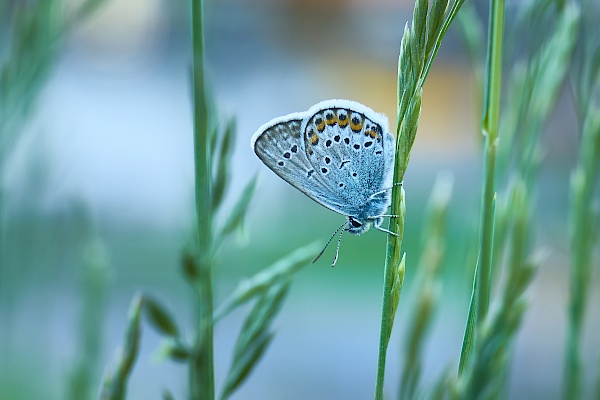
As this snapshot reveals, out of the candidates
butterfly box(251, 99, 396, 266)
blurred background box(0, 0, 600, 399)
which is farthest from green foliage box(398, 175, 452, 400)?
blurred background box(0, 0, 600, 399)

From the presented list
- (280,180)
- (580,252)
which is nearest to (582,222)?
(580,252)

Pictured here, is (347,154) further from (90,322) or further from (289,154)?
(90,322)

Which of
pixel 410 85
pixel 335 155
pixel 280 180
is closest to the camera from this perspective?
pixel 410 85

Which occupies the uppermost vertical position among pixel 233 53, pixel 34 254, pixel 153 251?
pixel 233 53

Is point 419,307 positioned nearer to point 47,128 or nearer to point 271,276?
point 271,276

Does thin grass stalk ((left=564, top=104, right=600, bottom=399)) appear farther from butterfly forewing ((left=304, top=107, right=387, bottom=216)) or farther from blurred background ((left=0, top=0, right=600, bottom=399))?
blurred background ((left=0, top=0, right=600, bottom=399))

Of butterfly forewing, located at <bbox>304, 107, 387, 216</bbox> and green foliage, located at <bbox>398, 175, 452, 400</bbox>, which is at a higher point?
Answer: butterfly forewing, located at <bbox>304, 107, 387, 216</bbox>

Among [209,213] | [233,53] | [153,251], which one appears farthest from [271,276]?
[233,53]
